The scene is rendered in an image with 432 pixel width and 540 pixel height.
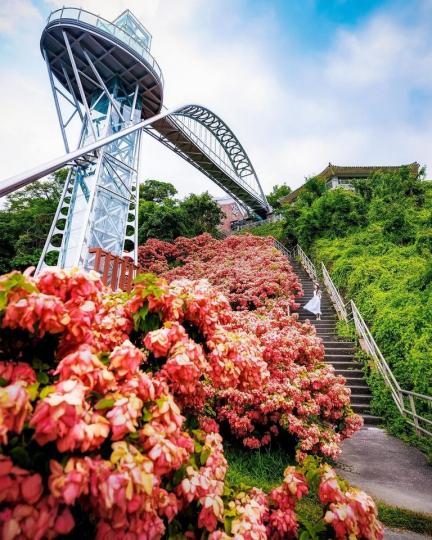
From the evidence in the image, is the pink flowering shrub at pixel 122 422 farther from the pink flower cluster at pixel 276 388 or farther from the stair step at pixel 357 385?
the stair step at pixel 357 385

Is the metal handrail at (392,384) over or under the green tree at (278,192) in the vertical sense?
under

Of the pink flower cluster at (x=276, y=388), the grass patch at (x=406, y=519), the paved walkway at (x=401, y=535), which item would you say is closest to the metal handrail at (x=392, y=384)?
the pink flower cluster at (x=276, y=388)

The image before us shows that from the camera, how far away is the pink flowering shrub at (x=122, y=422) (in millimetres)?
1143

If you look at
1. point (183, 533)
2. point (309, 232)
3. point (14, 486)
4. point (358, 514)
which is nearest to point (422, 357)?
point (358, 514)

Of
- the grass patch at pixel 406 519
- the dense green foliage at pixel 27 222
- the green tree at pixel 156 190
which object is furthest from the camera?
the green tree at pixel 156 190

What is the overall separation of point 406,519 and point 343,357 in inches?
214

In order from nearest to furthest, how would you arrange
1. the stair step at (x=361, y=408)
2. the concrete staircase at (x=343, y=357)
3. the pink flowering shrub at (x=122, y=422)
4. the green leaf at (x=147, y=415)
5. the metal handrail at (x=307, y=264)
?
the pink flowering shrub at (x=122, y=422) → the green leaf at (x=147, y=415) → the stair step at (x=361, y=408) → the concrete staircase at (x=343, y=357) → the metal handrail at (x=307, y=264)

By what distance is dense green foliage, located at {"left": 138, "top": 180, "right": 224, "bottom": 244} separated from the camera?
743 inches

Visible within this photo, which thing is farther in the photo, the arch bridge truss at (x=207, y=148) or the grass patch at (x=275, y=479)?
the arch bridge truss at (x=207, y=148)

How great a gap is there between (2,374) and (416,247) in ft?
40.9

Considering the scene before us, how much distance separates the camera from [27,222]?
17844 mm

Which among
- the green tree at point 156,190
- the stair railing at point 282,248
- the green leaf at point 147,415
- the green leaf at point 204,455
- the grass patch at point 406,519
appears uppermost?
the green tree at point 156,190

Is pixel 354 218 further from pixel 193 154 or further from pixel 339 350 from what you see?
pixel 193 154

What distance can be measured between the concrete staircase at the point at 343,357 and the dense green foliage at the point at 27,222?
547 inches
